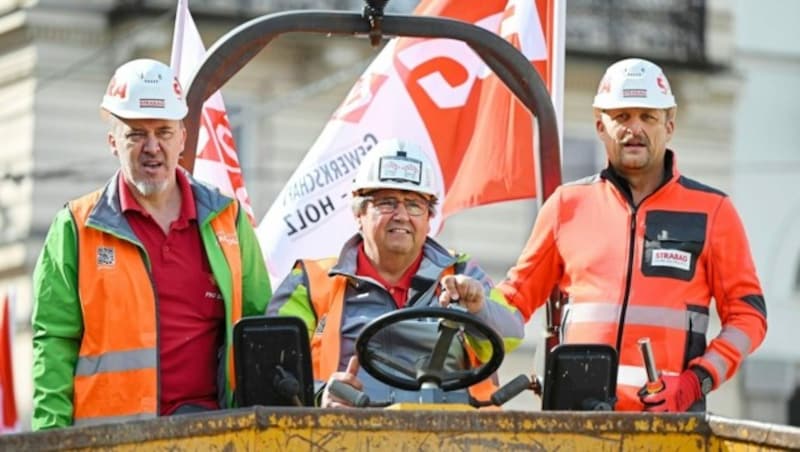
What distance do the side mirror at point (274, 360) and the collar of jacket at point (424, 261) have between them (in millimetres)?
589

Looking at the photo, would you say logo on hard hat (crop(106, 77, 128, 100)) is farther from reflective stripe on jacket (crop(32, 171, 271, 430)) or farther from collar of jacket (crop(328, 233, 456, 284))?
collar of jacket (crop(328, 233, 456, 284))

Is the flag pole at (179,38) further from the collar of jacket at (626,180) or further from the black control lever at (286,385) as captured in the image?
the black control lever at (286,385)

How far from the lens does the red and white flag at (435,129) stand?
1273 cm

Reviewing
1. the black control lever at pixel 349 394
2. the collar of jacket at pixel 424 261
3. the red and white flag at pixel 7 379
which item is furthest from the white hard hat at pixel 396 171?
the red and white flag at pixel 7 379

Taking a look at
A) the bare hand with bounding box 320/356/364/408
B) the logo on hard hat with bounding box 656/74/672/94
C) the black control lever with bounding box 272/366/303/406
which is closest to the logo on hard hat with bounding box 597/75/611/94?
the logo on hard hat with bounding box 656/74/672/94

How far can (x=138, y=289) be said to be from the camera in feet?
31.8

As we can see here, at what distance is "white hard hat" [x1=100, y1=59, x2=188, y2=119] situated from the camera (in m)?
9.78

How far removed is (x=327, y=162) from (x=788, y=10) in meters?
21.3

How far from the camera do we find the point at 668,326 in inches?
400

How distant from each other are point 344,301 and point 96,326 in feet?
2.53

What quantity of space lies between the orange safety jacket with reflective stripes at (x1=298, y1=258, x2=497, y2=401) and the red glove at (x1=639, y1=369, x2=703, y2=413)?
492 mm

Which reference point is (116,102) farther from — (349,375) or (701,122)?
(701,122)

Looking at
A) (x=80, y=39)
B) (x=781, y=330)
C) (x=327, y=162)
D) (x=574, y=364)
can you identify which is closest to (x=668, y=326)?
(x=574, y=364)

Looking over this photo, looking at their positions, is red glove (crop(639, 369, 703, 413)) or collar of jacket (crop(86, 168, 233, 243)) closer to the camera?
collar of jacket (crop(86, 168, 233, 243))
